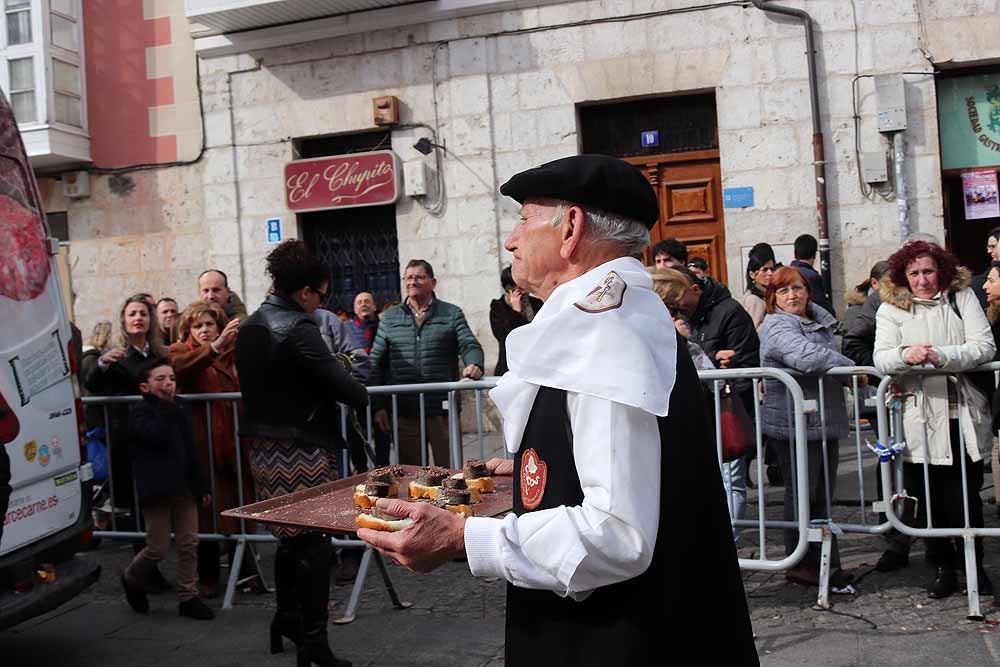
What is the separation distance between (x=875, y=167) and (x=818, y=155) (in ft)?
1.89

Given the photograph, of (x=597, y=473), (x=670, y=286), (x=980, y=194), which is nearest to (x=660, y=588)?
(x=597, y=473)

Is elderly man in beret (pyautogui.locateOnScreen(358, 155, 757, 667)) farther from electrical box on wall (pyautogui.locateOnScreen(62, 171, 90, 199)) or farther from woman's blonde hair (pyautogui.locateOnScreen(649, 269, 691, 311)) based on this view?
electrical box on wall (pyautogui.locateOnScreen(62, 171, 90, 199))

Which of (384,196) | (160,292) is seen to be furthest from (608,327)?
(160,292)

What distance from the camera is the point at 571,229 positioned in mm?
2082

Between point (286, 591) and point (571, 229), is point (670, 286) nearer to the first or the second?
point (286, 591)

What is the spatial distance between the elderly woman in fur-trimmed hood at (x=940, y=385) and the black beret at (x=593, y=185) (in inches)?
148

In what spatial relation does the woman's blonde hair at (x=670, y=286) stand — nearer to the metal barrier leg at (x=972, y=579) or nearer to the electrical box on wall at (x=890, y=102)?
the metal barrier leg at (x=972, y=579)

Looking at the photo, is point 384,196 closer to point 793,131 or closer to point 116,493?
point 793,131

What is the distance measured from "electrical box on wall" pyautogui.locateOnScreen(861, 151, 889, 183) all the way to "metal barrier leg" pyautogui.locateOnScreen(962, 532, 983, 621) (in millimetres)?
6437

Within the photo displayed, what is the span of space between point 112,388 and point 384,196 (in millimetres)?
6225

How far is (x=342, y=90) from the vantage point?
12.8 meters

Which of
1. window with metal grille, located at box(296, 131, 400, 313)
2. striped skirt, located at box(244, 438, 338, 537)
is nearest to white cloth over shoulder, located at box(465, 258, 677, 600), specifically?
striped skirt, located at box(244, 438, 338, 537)

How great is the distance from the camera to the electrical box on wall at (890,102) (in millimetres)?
10945

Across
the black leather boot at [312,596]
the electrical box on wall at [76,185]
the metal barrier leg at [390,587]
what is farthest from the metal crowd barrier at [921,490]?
the electrical box on wall at [76,185]
